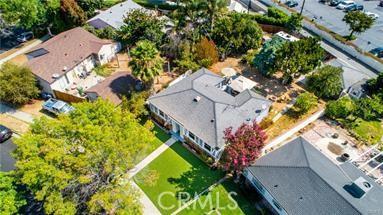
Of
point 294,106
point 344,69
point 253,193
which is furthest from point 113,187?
point 344,69

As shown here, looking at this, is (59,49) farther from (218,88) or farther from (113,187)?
(113,187)

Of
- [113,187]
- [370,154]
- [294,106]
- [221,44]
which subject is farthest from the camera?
[221,44]

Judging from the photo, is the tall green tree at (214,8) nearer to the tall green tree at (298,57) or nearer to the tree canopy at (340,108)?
the tall green tree at (298,57)

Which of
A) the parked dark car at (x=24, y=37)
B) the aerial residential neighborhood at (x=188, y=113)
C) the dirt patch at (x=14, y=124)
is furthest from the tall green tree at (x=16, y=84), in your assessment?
the parked dark car at (x=24, y=37)

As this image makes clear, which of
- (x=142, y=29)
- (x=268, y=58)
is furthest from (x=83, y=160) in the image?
(x=268, y=58)

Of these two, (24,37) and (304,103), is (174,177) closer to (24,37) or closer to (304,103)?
(304,103)

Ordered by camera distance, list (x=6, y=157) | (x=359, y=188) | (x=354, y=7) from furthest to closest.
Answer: (x=354, y=7), (x=6, y=157), (x=359, y=188)
